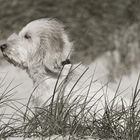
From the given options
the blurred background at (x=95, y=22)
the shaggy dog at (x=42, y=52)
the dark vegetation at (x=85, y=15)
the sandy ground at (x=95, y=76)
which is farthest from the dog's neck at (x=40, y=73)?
the dark vegetation at (x=85, y=15)

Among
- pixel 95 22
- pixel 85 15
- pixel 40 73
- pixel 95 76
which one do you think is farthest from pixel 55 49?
pixel 85 15

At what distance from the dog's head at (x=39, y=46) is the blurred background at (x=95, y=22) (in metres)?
4.92

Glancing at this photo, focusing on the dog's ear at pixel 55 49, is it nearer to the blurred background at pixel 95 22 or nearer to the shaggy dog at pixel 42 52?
the shaggy dog at pixel 42 52

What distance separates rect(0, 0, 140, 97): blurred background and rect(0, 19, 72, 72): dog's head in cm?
492

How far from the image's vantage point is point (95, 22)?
12.9 metres

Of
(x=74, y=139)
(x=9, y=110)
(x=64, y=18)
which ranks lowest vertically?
(x=74, y=139)

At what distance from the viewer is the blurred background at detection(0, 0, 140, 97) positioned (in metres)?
12.4

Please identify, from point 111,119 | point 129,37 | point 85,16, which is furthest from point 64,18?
point 111,119

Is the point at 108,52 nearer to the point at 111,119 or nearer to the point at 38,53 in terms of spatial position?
the point at 38,53

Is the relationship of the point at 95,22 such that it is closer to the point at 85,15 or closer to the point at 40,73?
the point at 85,15

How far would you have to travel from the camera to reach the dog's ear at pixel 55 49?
6.97 metres

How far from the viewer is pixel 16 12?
1301 centimetres

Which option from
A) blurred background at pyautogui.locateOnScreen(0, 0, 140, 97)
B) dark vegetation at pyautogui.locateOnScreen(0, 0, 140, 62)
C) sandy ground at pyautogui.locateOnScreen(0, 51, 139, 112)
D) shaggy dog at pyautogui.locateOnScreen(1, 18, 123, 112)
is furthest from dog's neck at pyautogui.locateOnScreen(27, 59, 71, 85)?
dark vegetation at pyautogui.locateOnScreen(0, 0, 140, 62)

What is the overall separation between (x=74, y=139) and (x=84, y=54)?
770cm
